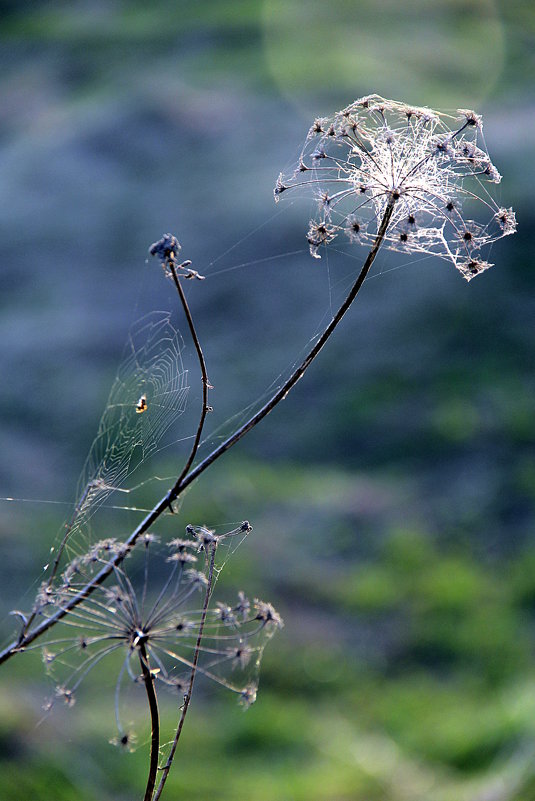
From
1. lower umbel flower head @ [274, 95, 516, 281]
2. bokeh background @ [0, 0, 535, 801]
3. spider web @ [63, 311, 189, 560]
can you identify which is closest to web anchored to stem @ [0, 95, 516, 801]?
lower umbel flower head @ [274, 95, 516, 281]

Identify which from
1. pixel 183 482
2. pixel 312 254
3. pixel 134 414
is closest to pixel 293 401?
pixel 134 414

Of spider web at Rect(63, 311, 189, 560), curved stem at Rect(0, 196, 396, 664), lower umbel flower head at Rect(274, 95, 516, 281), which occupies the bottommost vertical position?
curved stem at Rect(0, 196, 396, 664)

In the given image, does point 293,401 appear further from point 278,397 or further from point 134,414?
point 278,397

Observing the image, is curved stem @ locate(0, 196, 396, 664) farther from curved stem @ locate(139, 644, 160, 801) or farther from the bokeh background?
the bokeh background

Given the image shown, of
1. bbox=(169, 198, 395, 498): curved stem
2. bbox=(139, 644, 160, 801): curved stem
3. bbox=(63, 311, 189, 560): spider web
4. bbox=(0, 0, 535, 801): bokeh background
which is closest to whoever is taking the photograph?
bbox=(139, 644, 160, 801): curved stem

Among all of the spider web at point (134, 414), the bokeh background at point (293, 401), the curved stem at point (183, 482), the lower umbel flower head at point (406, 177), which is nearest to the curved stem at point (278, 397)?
the curved stem at point (183, 482)

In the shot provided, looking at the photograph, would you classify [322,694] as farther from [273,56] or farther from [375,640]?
[273,56]

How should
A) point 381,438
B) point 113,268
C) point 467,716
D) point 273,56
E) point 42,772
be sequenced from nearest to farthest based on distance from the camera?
1. point 42,772
2. point 467,716
3. point 381,438
4. point 113,268
5. point 273,56

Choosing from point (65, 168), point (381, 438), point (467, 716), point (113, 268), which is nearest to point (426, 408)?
point (381, 438)

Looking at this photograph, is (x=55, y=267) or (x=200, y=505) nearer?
(x=200, y=505)
